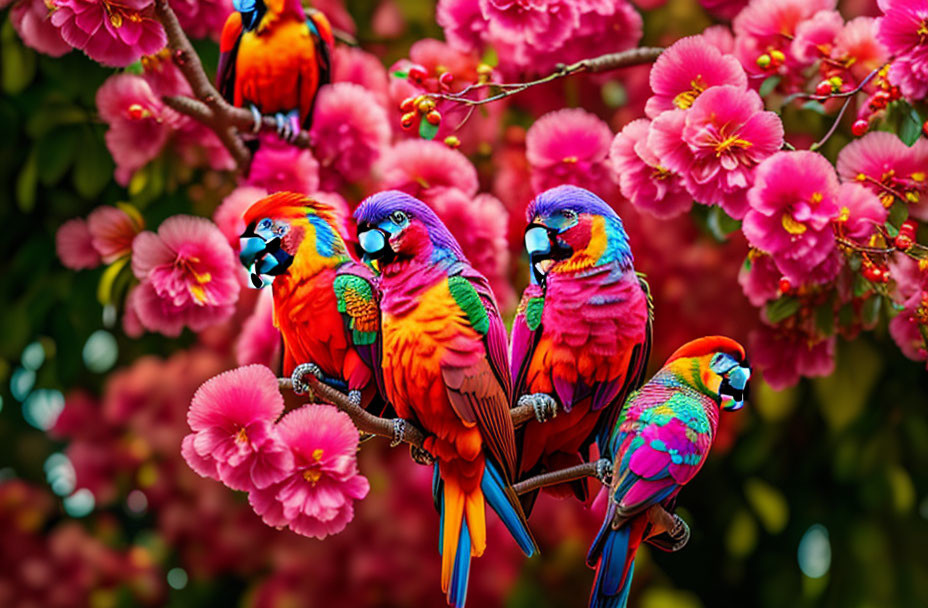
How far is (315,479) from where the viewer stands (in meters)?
0.74

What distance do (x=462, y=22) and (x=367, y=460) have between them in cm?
105

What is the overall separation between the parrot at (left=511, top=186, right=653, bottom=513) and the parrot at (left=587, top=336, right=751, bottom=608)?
30mm

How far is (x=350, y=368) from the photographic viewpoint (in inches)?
31.0

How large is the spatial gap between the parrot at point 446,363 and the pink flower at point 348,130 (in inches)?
16.5

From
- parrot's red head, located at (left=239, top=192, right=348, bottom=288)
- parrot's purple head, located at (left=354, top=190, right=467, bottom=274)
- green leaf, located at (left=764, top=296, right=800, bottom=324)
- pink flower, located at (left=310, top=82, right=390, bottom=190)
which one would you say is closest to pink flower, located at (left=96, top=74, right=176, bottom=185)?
pink flower, located at (left=310, top=82, right=390, bottom=190)

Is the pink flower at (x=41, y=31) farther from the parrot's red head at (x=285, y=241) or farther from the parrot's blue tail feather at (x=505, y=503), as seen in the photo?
the parrot's blue tail feather at (x=505, y=503)

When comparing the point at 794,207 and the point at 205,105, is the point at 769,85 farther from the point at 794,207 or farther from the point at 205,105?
the point at 205,105

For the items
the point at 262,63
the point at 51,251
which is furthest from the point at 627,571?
the point at 51,251

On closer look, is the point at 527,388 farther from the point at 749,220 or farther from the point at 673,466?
the point at 749,220

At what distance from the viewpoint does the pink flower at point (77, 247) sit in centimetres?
129

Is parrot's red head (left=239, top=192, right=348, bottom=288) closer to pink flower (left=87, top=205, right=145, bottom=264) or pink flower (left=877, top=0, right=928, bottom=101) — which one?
pink flower (left=87, top=205, right=145, bottom=264)

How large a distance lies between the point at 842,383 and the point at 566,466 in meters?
1.00

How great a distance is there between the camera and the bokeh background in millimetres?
1617

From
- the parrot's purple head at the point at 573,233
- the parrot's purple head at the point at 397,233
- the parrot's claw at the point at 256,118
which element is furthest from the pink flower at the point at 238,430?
the parrot's claw at the point at 256,118
